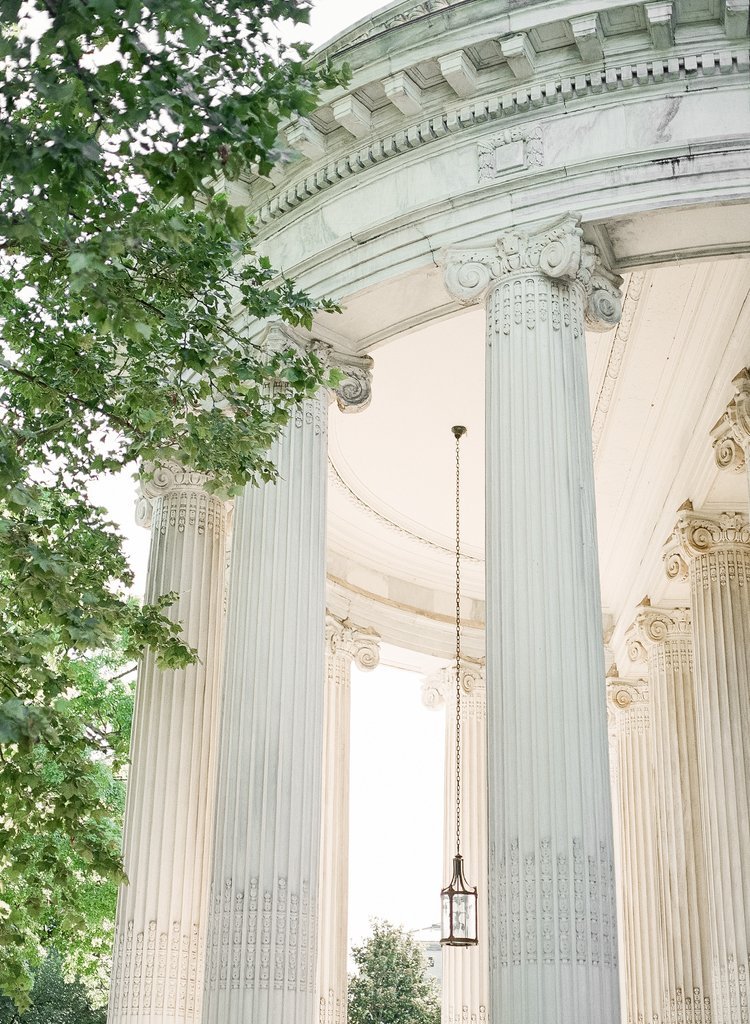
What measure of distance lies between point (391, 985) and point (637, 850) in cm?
2579

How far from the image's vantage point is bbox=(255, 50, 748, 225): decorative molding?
78.7 ft

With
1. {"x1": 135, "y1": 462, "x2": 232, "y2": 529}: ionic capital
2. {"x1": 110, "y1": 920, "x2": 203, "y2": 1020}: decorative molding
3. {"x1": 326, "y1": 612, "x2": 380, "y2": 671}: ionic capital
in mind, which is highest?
{"x1": 326, "y1": 612, "x2": 380, "y2": 671}: ionic capital

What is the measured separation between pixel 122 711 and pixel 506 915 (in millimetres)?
25292

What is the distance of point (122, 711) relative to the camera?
143 feet

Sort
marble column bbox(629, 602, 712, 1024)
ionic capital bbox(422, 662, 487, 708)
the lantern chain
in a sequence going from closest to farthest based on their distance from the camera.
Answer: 1. marble column bbox(629, 602, 712, 1024)
2. the lantern chain
3. ionic capital bbox(422, 662, 487, 708)

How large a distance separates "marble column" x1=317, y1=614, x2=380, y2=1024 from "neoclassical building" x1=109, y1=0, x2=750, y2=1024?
10.2m

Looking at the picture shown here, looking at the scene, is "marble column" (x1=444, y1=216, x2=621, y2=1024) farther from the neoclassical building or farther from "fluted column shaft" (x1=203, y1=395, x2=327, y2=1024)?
"fluted column shaft" (x1=203, y1=395, x2=327, y2=1024)

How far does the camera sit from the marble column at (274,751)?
22.8 metres

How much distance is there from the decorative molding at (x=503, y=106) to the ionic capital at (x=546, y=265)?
2.46 m

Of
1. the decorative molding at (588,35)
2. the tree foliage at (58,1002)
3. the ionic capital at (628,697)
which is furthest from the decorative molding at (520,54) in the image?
the tree foliage at (58,1002)

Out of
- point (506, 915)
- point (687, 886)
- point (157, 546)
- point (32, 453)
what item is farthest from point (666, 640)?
point (32, 453)

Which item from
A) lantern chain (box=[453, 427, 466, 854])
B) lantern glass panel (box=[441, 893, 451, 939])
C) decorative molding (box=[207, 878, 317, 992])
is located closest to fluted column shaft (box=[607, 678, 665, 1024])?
lantern chain (box=[453, 427, 466, 854])

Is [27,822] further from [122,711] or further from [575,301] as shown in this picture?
[122,711]

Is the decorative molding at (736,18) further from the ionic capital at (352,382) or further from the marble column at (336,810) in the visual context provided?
the marble column at (336,810)
